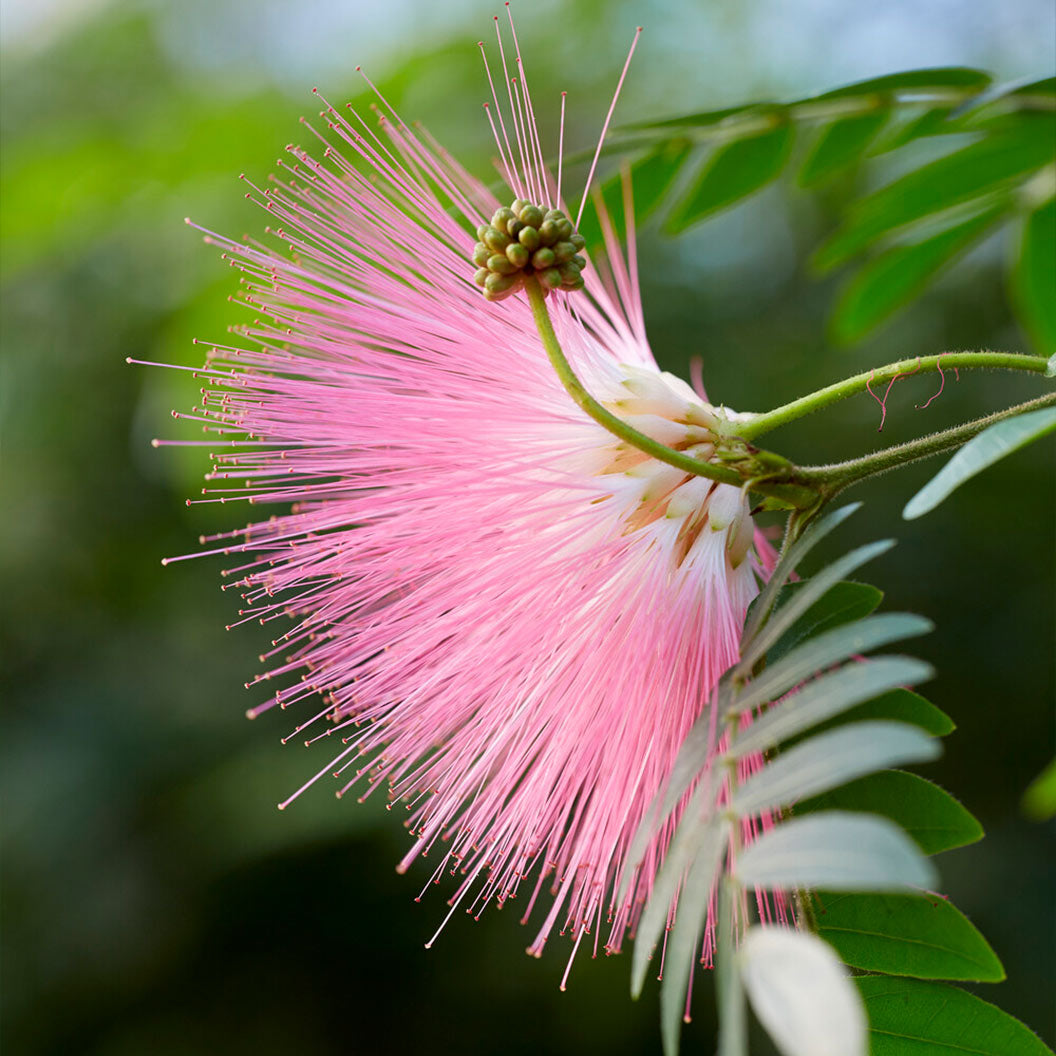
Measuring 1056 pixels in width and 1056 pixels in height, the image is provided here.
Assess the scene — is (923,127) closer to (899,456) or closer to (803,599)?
(899,456)

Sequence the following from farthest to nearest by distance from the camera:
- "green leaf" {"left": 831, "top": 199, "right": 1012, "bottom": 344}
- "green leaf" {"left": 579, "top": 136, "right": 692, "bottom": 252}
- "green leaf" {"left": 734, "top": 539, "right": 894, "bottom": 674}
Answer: "green leaf" {"left": 831, "top": 199, "right": 1012, "bottom": 344} < "green leaf" {"left": 579, "top": 136, "right": 692, "bottom": 252} < "green leaf" {"left": 734, "top": 539, "right": 894, "bottom": 674}

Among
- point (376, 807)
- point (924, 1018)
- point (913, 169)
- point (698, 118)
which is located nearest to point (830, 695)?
point (924, 1018)

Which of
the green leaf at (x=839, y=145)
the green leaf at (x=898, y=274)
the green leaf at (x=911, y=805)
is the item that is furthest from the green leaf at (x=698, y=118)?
the green leaf at (x=911, y=805)

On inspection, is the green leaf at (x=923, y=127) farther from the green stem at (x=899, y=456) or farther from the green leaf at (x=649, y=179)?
the green stem at (x=899, y=456)

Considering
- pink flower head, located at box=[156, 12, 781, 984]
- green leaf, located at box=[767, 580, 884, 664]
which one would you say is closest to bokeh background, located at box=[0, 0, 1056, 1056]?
pink flower head, located at box=[156, 12, 781, 984]

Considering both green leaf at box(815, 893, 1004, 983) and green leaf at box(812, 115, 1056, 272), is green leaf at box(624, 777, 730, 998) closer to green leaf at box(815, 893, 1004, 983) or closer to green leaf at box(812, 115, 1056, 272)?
green leaf at box(815, 893, 1004, 983)

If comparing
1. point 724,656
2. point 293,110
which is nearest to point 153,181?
point 293,110
